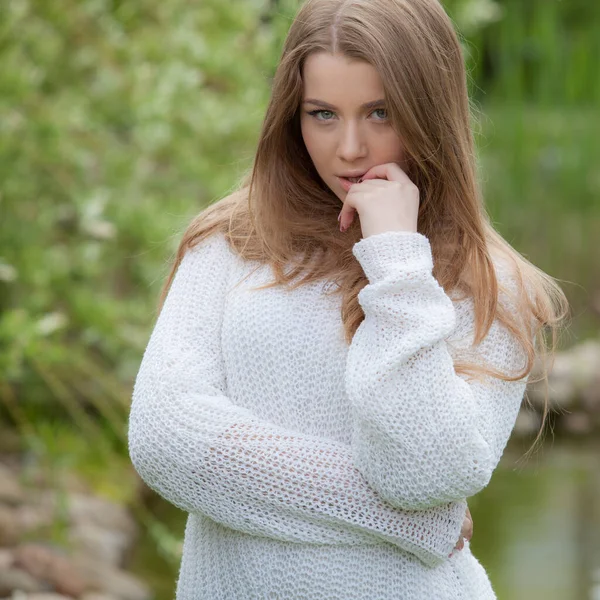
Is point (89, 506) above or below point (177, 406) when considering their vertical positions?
below

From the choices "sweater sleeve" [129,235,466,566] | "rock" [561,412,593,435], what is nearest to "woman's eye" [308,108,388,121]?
"sweater sleeve" [129,235,466,566]

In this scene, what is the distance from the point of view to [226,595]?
1.63 m

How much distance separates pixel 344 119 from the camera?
1575 mm

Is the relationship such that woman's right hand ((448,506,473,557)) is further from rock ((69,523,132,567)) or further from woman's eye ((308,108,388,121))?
rock ((69,523,132,567))

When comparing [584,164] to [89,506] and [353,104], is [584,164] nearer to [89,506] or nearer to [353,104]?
[89,506]

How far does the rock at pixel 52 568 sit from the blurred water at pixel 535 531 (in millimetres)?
385

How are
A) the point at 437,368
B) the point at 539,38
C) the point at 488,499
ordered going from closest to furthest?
1. the point at 437,368
2. the point at 488,499
3. the point at 539,38

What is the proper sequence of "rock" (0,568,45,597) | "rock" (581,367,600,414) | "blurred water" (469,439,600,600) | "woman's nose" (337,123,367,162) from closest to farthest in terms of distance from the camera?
1. "woman's nose" (337,123,367,162)
2. "rock" (0,568,45,597)
3. "blurred water" (469,439,600,600)
4. "rock" (581,367,600,414)

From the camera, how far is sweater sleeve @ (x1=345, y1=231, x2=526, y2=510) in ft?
4.80

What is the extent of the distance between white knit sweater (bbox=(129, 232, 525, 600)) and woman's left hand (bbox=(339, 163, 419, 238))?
0.11 feet

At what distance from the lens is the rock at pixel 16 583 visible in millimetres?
3336

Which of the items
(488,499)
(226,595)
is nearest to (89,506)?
(488,499)

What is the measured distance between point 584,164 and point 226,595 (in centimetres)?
544

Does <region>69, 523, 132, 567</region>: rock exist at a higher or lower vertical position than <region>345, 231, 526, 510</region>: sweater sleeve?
lower
